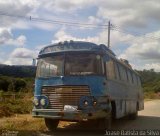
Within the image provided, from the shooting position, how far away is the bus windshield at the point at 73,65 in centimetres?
1286

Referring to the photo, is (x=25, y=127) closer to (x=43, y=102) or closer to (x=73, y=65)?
(x=43, y=102)

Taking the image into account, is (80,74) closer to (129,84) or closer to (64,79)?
(64,79)

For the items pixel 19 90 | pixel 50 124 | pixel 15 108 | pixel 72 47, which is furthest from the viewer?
pixel 19 90

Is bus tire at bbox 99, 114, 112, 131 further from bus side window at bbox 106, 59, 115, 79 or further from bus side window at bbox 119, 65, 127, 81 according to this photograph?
bus side window at bbox 119, 65, 127, 81

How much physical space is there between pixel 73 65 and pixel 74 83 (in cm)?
73

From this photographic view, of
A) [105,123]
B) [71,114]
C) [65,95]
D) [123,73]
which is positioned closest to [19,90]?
[123,73]

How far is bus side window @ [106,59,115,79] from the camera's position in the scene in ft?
44.6

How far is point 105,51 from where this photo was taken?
44.4ft

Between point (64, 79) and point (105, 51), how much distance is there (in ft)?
6.17

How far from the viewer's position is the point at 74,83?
41.3 feet

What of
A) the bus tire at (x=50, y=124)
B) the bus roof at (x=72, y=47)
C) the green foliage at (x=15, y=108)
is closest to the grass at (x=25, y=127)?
the bus tire at (x=50, y=124)

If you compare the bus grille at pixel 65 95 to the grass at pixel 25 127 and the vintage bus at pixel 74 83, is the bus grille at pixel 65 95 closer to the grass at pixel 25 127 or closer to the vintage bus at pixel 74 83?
the vintage bus at pixel 74 83

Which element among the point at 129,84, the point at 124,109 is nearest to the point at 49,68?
the point at 124,109

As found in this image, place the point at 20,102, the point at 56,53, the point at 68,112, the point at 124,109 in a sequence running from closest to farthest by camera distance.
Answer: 1. the point at 68,112
2. the point at 56,53
3. the point at 124,109
4. the point at 20,102
